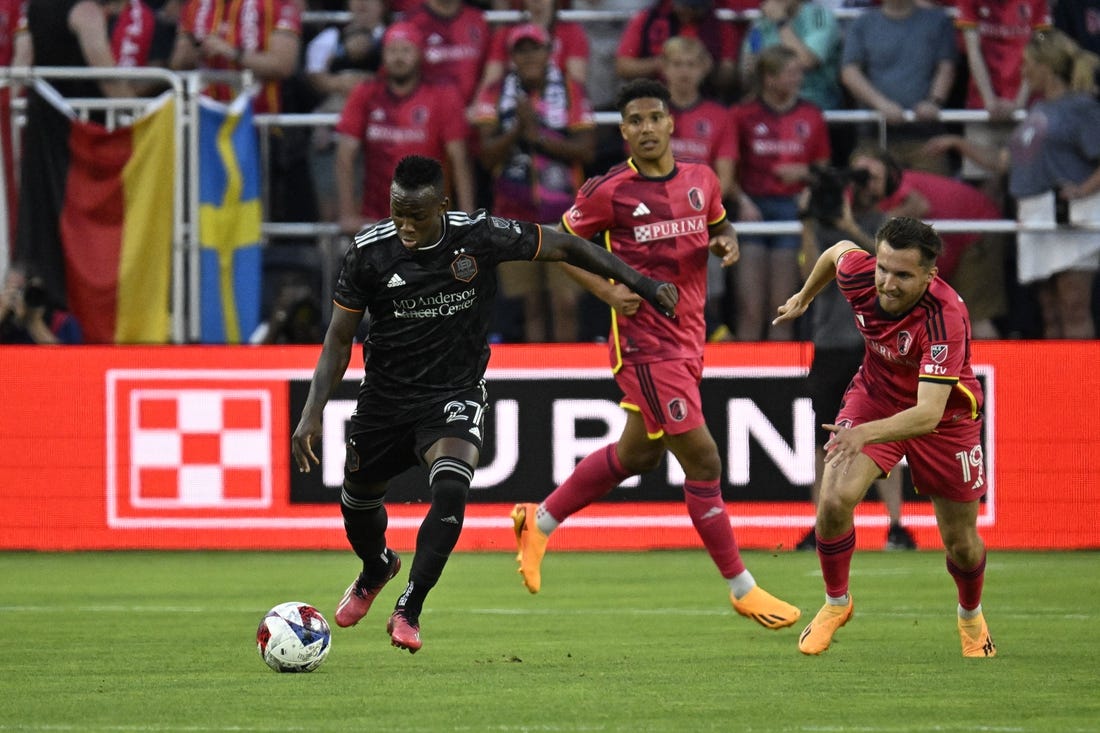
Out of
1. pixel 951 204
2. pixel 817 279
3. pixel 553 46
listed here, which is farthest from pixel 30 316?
pixel 817 279

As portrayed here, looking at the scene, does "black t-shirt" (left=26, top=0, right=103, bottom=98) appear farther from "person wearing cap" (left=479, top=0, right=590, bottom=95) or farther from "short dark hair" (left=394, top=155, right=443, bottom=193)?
"short dark hair" (left=394, top=155, right=443, bottom=193)

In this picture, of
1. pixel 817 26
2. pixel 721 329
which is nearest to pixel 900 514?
pixel 721 329

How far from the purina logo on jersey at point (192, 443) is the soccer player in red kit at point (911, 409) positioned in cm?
608

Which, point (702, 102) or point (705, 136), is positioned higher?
point (702, 102)

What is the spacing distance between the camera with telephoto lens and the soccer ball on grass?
20.1ft

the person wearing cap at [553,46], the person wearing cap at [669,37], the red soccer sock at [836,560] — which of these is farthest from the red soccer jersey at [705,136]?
the red soccer sock at [836,560]

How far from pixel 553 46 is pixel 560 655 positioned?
7.56 m

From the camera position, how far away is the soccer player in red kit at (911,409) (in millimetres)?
7641

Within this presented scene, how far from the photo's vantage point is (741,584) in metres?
8.98

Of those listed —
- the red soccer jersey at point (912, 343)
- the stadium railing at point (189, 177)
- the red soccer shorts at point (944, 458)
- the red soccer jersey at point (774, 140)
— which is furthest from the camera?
the red soccer jersey at point (774, 140)

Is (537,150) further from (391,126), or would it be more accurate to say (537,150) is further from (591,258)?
(591,258)

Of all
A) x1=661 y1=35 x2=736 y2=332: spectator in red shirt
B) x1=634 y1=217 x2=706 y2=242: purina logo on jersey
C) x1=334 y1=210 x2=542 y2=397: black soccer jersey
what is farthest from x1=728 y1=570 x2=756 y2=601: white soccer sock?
x1=661 y1=35 x2=736 y2=332: spectator in red shirt

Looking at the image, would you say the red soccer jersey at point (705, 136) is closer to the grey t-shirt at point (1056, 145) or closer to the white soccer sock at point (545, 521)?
the grey t-shirt at point (1056, 145)

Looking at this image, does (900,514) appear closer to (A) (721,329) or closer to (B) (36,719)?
(A) (721,329)
